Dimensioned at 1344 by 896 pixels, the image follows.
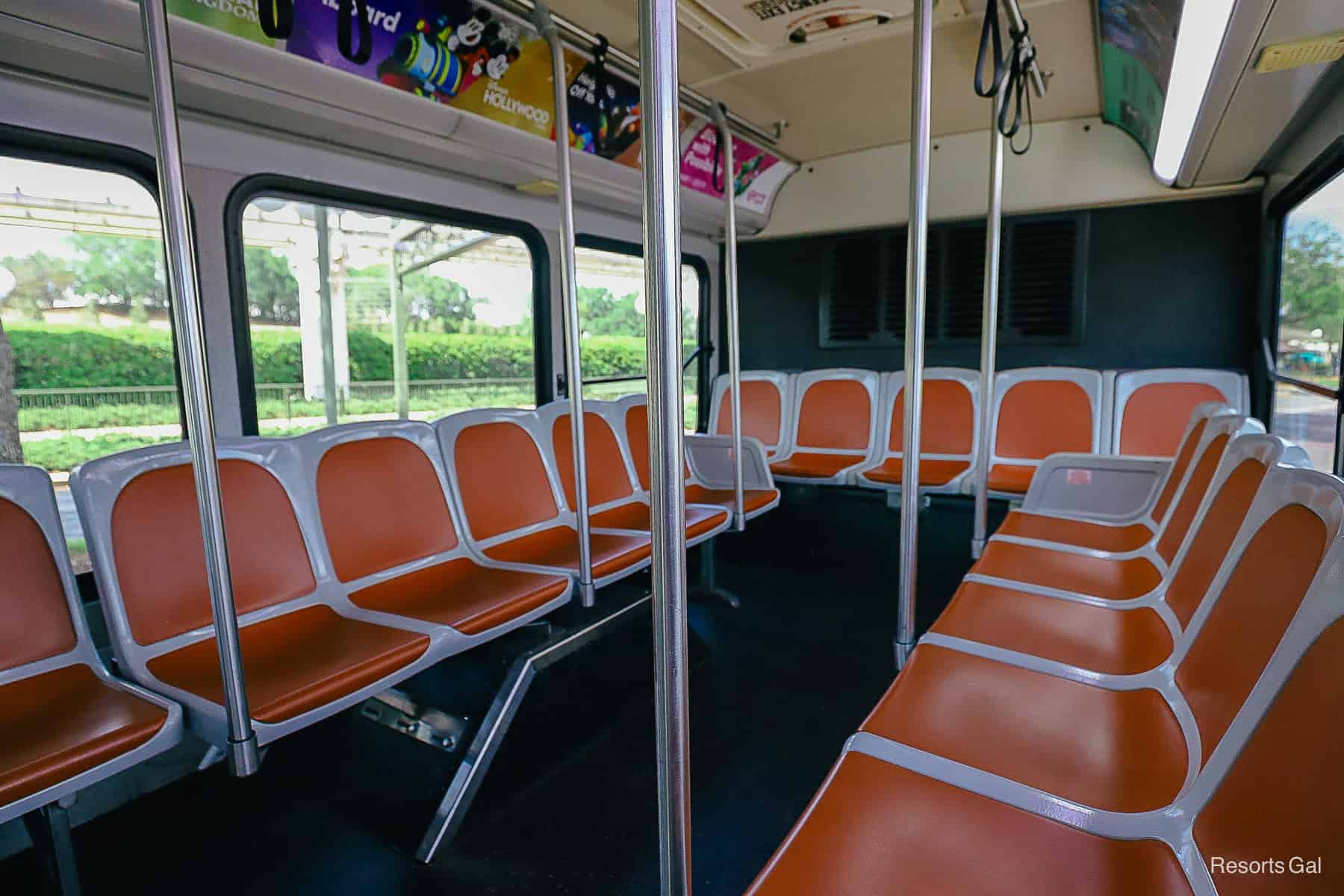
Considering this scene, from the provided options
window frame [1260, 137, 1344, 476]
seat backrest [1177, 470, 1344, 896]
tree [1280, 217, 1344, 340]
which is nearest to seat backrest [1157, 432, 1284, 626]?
seat backrest [1177, 470, 1344, 896]

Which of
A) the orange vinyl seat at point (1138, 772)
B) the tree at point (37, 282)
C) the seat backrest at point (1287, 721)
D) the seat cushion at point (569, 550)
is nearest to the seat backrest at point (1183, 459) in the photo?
the orange vinyl seat at point (1138, 772)

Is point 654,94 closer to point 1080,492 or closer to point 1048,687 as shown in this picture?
point 1048,687

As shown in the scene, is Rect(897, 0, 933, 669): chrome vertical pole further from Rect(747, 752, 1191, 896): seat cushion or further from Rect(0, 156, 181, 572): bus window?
Rect(0, 156, 181, 572): bus window

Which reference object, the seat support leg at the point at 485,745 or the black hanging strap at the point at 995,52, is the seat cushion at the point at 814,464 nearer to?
the seat support leg at the point at 485,745

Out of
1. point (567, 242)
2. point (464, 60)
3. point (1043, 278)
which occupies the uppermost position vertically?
point (464, 60)

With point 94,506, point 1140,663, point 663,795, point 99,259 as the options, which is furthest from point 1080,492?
point 99,259

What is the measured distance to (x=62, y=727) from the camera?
1354mm

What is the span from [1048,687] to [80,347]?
2689 millimetres

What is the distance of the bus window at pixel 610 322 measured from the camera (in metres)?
4.34

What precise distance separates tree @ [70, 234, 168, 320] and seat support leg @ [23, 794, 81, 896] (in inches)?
58.7

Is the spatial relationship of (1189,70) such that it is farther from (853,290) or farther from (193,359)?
(193,359)

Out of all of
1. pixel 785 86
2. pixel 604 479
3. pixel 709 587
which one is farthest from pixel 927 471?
pixel 785 86

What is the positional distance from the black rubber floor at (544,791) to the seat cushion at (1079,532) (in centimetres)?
72

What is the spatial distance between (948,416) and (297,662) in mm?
3699
